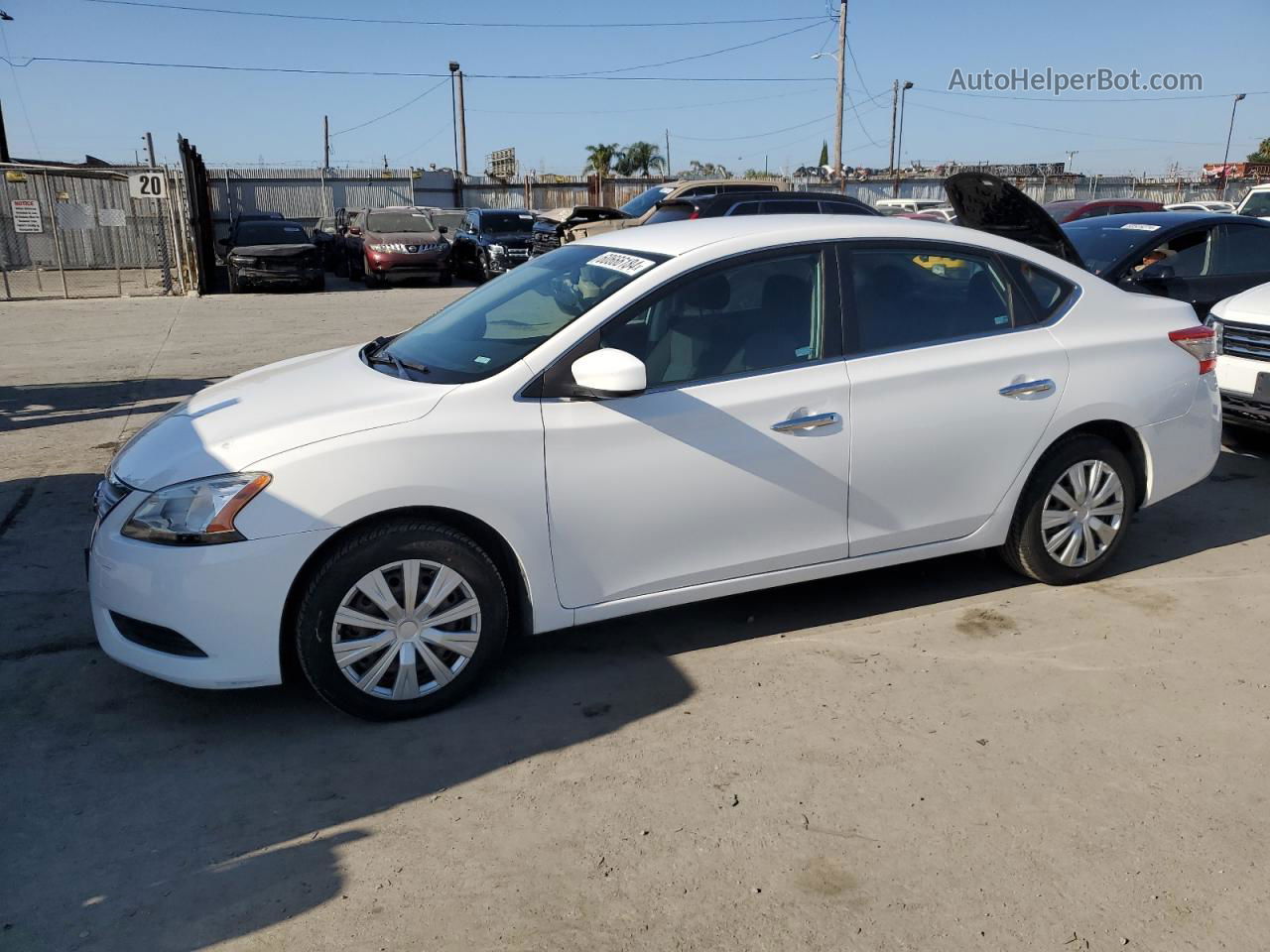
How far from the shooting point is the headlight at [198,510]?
337 centimetres

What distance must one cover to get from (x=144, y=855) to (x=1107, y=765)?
118 inches

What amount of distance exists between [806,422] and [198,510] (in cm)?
222

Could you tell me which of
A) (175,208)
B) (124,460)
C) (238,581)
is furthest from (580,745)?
(175,208)

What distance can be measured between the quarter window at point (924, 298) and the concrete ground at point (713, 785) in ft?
4.07

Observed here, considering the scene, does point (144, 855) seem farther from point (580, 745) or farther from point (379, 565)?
point (580, 745)

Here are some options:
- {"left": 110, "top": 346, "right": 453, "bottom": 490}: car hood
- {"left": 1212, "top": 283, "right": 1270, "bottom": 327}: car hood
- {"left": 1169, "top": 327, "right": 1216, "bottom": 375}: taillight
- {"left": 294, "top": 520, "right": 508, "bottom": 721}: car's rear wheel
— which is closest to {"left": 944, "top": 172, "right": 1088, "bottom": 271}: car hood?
{"left": 1212, "top": 283, "right": 1270, "bottom": 327}: car hood

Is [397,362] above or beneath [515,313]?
beneath

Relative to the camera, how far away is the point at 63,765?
11.2ft

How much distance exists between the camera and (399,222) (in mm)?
22500

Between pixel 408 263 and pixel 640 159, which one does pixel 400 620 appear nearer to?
pixel 408 263

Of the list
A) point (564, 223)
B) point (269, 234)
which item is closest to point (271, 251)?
point (269, 234)

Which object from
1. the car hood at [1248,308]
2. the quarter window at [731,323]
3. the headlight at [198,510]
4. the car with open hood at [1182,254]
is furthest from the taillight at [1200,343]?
the headlight at [198,510]

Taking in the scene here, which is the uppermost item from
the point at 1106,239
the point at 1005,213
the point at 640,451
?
the point at 1005,213

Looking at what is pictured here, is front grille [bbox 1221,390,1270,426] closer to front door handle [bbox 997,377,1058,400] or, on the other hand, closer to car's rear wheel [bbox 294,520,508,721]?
front door handle [bbox 997,377,1058,400]
